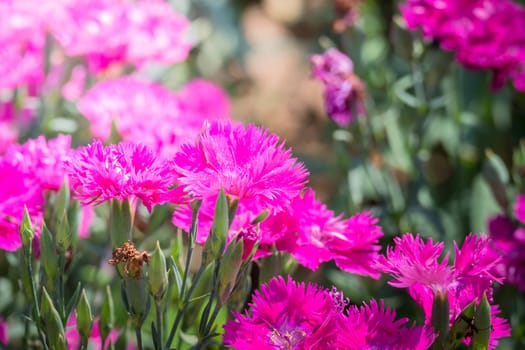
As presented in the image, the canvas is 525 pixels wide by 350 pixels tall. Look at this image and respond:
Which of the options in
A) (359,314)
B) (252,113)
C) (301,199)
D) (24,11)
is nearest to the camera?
(359,314)

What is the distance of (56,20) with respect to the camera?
1080 mm

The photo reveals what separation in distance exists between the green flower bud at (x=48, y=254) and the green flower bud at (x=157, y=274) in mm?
93

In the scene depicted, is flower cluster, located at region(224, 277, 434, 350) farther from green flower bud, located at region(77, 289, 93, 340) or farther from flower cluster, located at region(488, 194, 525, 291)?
flower cluster, located at region(488, 194, 525, 291)

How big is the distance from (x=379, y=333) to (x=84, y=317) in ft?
0.75

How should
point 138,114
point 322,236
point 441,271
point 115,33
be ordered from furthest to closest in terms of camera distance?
point 115,33, point 138,114, point 322,236, point 441,271

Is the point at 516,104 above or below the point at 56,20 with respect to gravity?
below

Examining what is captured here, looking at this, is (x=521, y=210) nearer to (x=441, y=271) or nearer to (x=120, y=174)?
(x=441, y=271)

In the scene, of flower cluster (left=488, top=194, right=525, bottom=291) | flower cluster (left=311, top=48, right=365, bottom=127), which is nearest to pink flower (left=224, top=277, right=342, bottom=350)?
→ flower cluster (left=488, top=194, right=525, bottom=291)

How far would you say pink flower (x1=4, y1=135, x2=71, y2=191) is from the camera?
2.38 feet

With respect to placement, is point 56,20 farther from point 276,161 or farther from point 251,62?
point 251,62

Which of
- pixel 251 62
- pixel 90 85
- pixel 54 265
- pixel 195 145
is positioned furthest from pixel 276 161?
pixel 251 62

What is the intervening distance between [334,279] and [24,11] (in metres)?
0.57

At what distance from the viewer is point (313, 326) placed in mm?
577

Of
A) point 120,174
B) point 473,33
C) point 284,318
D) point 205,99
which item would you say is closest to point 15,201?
point 120,174
